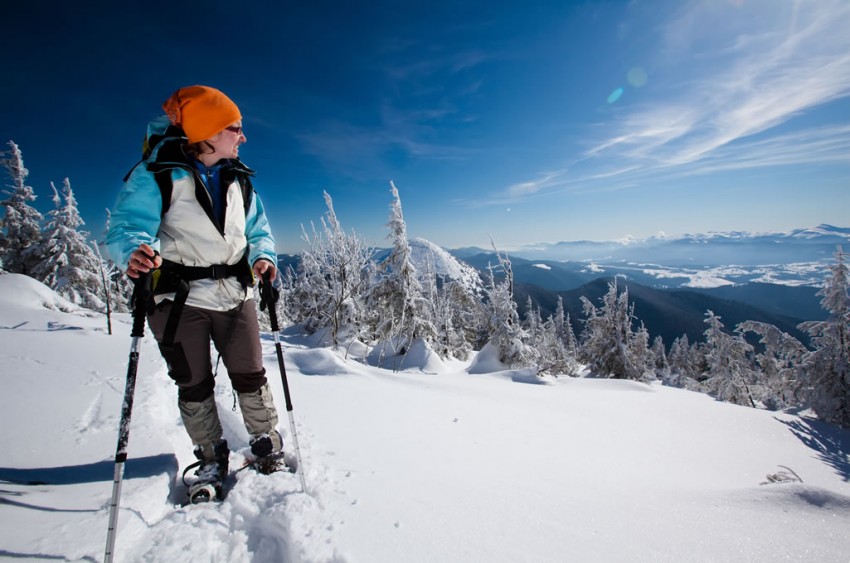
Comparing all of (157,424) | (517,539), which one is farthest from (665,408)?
(157,424)

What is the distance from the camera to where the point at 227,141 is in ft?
7.64

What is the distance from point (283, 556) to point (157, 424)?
2.06 m

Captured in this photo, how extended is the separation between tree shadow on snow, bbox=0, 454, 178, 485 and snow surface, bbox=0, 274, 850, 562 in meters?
0.01

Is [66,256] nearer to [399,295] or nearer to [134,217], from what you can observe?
[399,295]

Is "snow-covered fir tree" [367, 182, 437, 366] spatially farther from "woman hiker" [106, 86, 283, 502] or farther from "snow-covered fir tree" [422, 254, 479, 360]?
"woman hiker" [106, 86, 283, 502]

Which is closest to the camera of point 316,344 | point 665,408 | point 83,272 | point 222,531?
point 222,531

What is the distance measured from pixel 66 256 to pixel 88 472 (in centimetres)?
2650

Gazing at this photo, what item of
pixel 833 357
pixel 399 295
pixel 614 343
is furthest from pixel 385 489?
pixel 614 343

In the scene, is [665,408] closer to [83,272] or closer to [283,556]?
[283,556]

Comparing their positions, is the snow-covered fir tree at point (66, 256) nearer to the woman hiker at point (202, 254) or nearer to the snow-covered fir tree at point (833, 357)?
the woman hiker at point (202, 254)

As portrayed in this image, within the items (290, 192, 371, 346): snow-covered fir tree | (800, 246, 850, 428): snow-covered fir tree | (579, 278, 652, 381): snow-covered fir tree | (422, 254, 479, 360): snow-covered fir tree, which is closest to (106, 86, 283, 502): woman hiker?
(290, 192, 371, 346): snow-covered fir tree

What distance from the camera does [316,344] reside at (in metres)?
22.8

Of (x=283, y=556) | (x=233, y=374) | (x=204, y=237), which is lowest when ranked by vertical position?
(x=283, y=556)

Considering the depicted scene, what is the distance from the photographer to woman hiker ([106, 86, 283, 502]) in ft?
6.72
